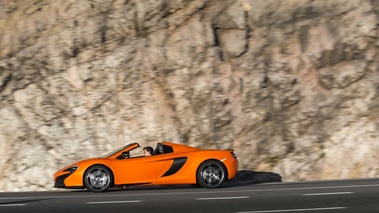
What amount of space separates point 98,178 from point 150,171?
3.59ft

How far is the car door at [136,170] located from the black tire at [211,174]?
2.77 feet

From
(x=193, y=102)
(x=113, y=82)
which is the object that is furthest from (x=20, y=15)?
(x=193, y=102)

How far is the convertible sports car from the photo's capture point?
13539 millimetres

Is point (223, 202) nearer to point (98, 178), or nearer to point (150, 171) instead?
point (150, 171)

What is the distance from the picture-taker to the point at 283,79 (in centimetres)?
1934

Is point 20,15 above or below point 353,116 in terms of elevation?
above

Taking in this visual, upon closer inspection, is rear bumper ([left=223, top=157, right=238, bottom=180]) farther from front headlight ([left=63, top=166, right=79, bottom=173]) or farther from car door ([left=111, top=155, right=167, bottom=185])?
front headlight ([left=63, top=166, right=79, bottom=173])

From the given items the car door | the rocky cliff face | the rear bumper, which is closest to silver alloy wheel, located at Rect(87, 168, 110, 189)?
the car door

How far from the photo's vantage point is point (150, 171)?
13.7m

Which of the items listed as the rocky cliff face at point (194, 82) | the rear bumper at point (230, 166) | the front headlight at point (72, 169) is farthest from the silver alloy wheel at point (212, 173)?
the rocky cliff face at point (194, 82)

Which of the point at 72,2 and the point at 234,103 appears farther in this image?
the point at 72,2

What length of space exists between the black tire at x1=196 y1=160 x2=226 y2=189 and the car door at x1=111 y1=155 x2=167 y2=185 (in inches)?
33.3

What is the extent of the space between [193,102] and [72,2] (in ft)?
17.2

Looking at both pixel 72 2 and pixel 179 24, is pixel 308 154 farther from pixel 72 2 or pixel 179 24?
pixel 72 2
